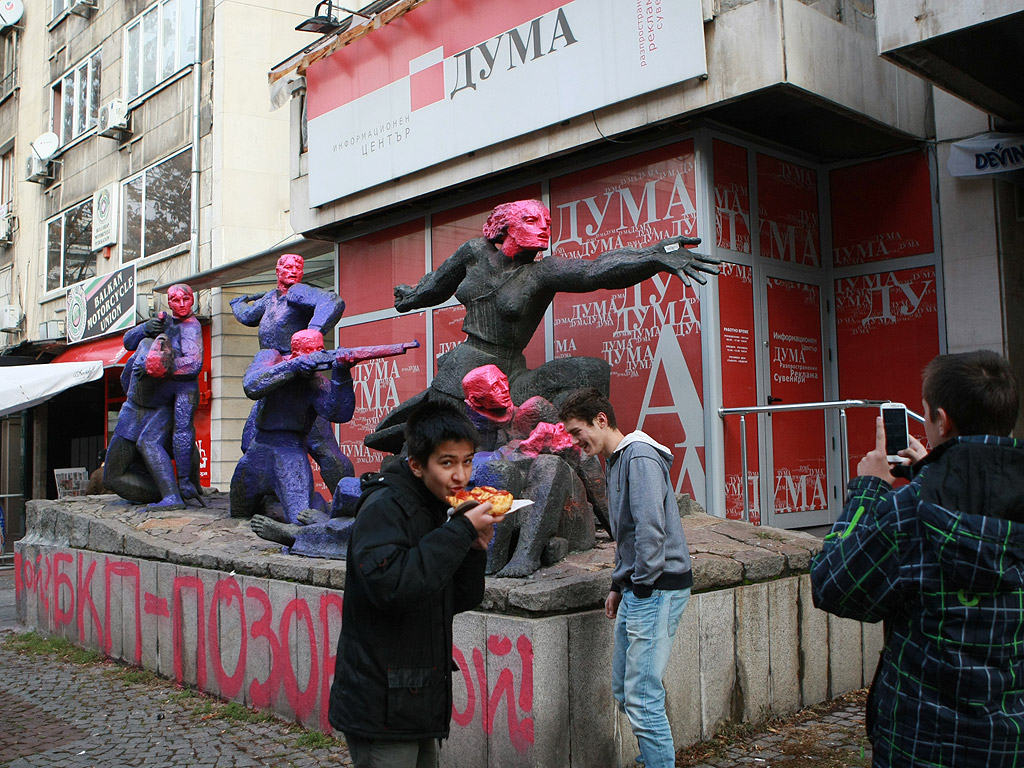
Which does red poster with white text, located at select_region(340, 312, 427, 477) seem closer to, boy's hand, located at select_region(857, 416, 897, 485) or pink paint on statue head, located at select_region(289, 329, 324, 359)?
pink paint on statue head, located at select_region(289, 329, 324, 359)

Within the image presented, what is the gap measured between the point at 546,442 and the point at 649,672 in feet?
5.36

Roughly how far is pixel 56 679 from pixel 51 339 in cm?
1211

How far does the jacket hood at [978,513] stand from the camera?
1951 millimetres

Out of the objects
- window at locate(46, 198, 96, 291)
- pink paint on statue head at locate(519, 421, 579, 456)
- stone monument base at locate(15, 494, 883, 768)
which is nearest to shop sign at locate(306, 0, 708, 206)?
pink paint on statue head at locate(519, 421, 579, 456)

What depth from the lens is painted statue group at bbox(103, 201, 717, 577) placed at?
4750 millimetres

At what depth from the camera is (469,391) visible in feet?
16.4

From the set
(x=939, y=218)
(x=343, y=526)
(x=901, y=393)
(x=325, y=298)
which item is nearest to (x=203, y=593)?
(x=343, y=526)

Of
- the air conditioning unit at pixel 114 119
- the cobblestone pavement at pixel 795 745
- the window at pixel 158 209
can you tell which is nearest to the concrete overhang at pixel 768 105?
the cobblestone pavement at pixel 795 745

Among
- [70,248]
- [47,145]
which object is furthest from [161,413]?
[47,145]

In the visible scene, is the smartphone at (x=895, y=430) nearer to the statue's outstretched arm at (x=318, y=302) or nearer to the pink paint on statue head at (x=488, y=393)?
the pink paint on statue head at (x=488, y=393)

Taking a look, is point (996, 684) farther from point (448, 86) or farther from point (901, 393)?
point (448, 86)

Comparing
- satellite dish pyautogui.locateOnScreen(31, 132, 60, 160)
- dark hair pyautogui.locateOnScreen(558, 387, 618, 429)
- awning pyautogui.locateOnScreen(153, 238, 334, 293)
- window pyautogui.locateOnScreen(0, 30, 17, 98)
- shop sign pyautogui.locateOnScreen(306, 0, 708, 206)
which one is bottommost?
dark hair pyautogui.locateOnScreen(558, 387, 618, 429)

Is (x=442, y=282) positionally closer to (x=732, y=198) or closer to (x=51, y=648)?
(x=732, y=198)

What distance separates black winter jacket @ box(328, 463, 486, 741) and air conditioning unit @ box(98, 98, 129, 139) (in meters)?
15.2
